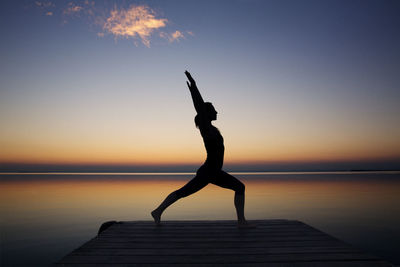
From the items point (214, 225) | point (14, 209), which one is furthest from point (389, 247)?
point (14, 209)

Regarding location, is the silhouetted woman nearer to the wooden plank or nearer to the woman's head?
the woman's head

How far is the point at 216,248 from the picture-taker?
436 cm

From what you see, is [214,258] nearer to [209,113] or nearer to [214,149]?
[214,149]

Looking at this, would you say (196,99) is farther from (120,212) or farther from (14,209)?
(14,209)

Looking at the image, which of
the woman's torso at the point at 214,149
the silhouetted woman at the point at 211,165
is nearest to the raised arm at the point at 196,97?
the silhouetted woman at the point at 211,165

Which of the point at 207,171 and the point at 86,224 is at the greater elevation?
the point at 207,171

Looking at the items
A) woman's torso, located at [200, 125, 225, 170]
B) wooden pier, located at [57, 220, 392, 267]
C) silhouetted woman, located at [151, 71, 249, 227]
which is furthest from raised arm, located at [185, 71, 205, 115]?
wooden pier, located at [57, 220, 392, 267]

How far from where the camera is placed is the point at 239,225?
584 cm

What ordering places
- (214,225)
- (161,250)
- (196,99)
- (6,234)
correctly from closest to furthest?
(161,250) → (196,99) → (214,225) → (6,234)

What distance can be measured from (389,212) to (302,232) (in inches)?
636

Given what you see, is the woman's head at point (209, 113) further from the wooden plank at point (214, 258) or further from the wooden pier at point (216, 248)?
the wooden plank at point (214, 258)

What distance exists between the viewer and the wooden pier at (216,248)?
3721 mm

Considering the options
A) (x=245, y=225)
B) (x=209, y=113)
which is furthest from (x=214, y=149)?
(x=245, y=225)

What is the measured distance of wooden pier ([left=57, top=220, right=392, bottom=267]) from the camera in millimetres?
3721
